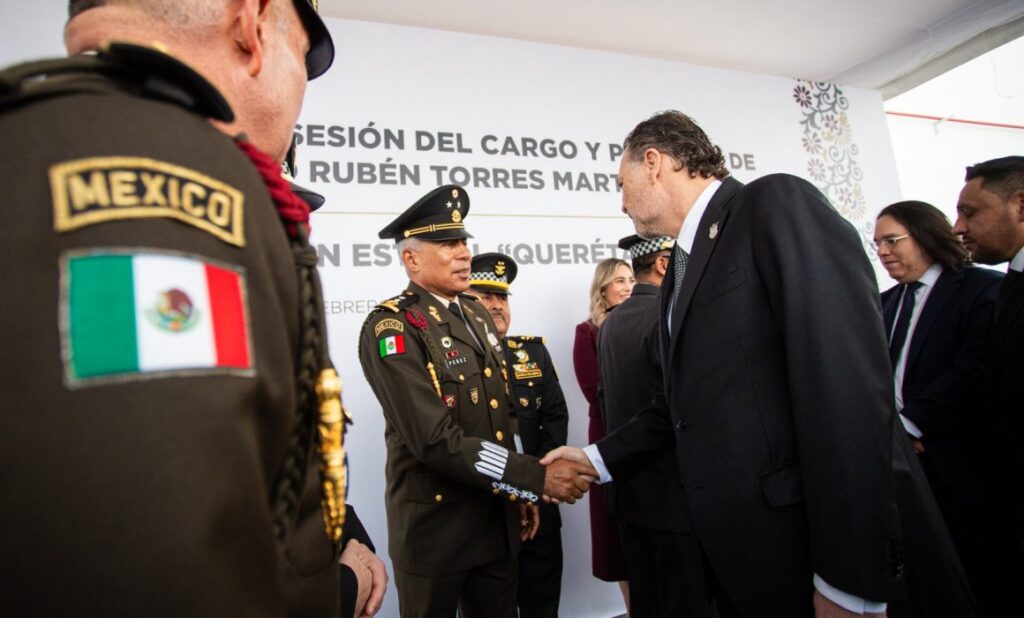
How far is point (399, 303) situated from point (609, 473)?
1.16 m

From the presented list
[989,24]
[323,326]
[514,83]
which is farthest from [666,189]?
[989,24]

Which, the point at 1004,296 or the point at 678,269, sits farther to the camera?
the point at 1004,296

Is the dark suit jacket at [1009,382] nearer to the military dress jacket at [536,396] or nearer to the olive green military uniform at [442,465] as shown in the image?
the olive green military uniform at [442,465]

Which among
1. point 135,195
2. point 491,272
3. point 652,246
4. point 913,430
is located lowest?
point 913,430

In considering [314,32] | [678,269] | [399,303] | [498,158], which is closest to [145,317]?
[314,32]

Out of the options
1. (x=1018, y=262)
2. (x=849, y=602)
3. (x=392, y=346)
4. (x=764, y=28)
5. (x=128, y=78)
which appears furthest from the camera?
(x=764, y=28)

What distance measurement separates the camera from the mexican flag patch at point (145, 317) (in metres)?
0.36

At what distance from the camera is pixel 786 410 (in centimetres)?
125

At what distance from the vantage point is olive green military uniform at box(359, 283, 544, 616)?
2.00 meters

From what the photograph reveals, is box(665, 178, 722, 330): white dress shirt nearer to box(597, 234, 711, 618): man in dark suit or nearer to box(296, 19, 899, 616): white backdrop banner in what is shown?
box(597, 234, 711, 618): man in dark suit

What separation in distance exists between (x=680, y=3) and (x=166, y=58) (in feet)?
13.8

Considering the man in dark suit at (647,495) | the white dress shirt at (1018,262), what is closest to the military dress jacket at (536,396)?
the man in dark suit at (647,495)

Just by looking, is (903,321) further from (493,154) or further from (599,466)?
(493,154)

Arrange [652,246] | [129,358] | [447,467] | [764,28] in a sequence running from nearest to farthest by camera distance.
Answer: [129,358], [447,467], [652,246], [764,28]
